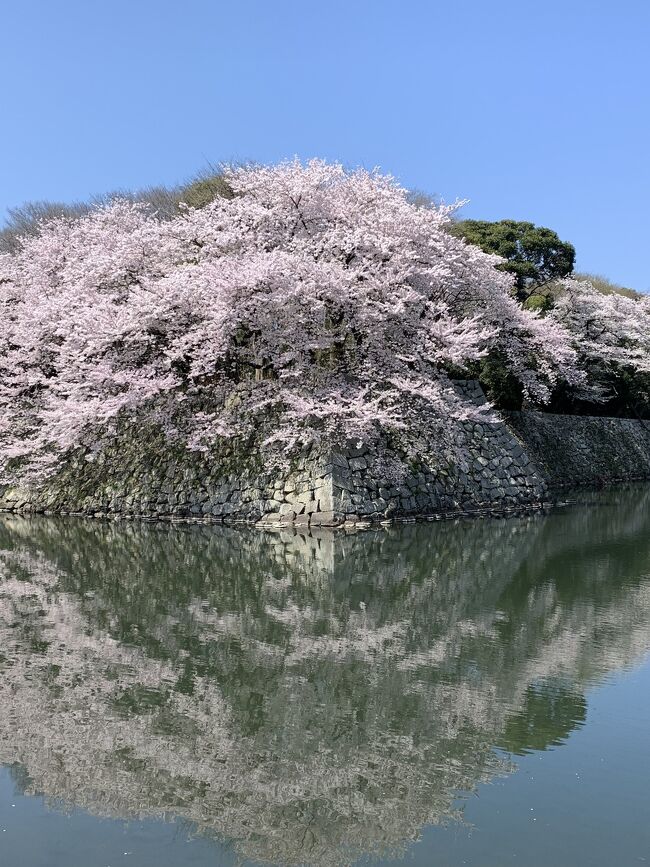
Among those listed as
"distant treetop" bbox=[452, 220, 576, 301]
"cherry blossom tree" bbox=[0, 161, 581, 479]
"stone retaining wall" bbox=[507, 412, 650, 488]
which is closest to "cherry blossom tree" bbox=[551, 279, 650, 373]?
"distant treetop" bbox=[452, 220, 576, 301]

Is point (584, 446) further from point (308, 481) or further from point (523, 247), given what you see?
point (308, 481)

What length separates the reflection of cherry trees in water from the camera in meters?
4.15

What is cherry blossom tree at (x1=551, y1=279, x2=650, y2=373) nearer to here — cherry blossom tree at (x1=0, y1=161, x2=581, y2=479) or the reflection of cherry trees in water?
cherry blossom tree at (x1=0, y1=161, x2=581, y2=479)

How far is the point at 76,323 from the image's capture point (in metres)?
18.3

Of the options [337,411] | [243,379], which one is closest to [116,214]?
[243,379]

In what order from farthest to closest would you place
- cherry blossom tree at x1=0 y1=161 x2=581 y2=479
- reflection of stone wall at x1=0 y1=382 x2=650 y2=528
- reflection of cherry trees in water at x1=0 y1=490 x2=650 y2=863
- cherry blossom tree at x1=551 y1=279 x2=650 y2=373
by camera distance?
cherry blossom tree at x1=551 y1=279 x2=650 y2=373
cherry blossom tree at x1=0 y1=161 x2=581 y2=479
reflection of stone wall at x1=0 y1=382 x2=650 y2=528
reflection of cherry trees in water at x1=0 y1=490 x2=650 y2=863

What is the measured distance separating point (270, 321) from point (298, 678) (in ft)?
38.1

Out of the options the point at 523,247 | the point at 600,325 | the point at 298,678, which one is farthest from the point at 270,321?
the point at 600,325

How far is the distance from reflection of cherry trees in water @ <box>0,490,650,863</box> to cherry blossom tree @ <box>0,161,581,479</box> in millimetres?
5852

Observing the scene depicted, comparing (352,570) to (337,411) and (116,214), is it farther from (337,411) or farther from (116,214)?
(116,214)

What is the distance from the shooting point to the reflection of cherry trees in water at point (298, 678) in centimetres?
415

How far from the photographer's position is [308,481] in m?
16.4

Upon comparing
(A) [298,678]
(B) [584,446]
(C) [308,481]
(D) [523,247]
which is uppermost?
(D) [523,247]

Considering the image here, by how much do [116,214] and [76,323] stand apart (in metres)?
5.35
